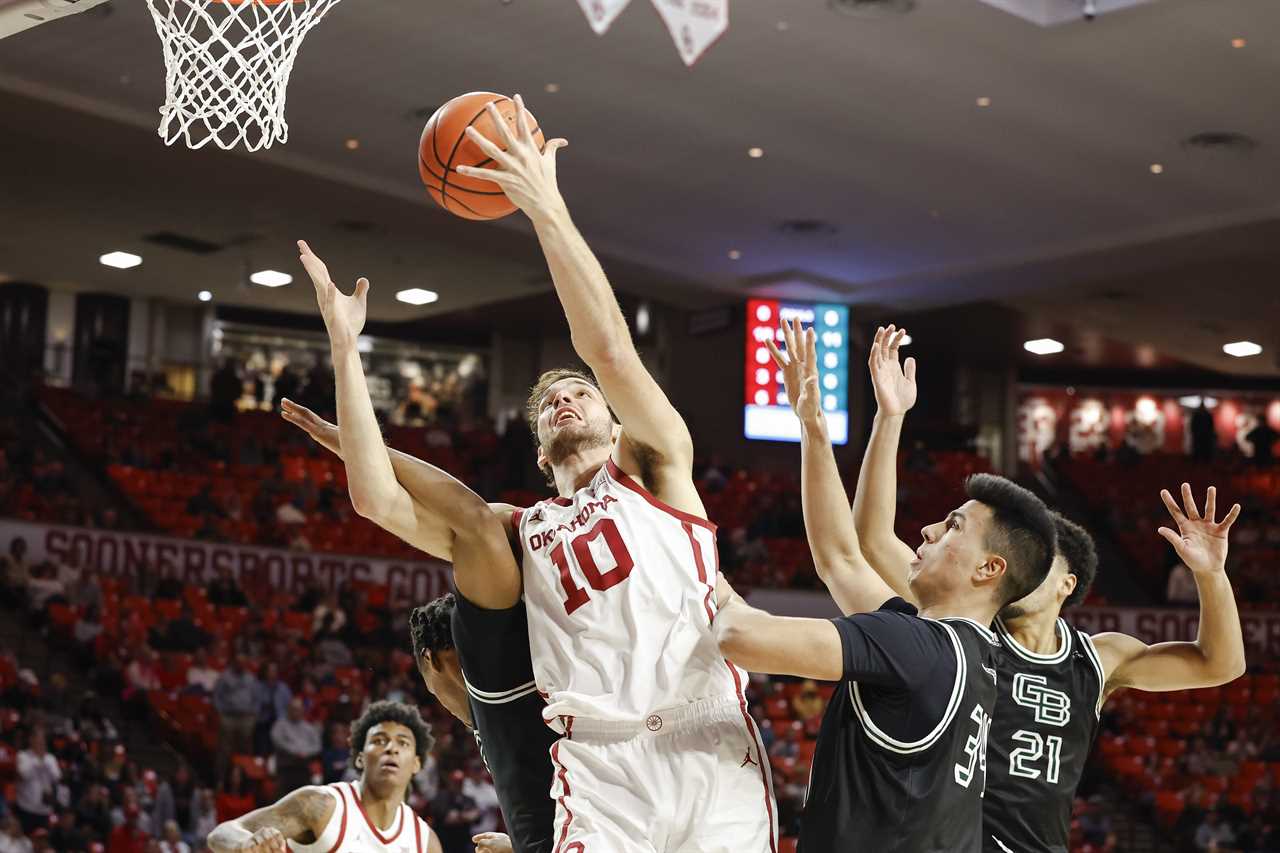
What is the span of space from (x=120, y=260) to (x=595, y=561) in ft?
60.7

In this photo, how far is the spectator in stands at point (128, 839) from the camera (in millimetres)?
10609

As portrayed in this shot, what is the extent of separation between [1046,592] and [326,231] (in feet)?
48.7

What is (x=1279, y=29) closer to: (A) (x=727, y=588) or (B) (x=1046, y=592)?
(B) (x=1046, y=592)

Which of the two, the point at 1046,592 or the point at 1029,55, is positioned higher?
the point at 1029,55

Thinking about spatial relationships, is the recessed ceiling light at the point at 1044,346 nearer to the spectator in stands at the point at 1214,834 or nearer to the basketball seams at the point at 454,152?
the spectator in stands at the point at 1214,834

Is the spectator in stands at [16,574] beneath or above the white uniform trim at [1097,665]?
above

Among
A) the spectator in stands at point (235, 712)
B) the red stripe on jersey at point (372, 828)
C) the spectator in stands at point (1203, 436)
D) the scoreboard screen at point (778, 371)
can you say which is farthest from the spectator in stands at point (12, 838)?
the spectator in stands at point (1203, 436)

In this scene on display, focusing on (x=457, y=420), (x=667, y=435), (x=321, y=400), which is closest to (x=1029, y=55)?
(x=667, y=435)

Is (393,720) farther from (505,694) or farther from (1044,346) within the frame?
(1044,346)

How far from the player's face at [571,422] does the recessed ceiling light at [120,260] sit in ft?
57.7

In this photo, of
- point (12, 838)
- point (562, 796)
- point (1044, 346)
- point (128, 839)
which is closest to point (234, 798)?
point (128, 839)

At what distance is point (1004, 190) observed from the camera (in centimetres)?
1515

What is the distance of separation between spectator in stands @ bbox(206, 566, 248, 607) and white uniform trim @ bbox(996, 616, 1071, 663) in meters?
11.7

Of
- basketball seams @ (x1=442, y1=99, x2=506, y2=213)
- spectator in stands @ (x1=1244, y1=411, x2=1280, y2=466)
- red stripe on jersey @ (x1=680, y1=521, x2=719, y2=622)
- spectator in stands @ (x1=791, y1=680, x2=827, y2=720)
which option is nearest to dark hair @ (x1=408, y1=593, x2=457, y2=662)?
red stripe on jersey @ (x1=680, y1=521, x2=719, y2=622)
